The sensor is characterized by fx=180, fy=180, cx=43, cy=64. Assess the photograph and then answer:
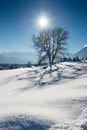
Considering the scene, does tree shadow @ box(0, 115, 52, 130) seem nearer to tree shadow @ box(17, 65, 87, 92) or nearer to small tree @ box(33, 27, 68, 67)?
tree shadow @ box(17, 65, 87, 92)

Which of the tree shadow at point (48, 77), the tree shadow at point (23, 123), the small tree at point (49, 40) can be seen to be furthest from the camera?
the small tree at point (49, 40)

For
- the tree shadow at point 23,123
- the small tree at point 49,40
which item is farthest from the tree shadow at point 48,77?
the small tree at point 49,40

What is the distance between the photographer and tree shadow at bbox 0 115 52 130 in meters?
2.99

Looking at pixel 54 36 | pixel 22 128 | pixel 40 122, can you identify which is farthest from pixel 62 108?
pixel 54 36

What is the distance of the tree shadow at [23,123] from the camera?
299 centimetres

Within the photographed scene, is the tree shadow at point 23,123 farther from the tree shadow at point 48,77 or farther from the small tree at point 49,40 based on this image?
the small tree at point 49,40

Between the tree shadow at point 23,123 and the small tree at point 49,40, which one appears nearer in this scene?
the tree shadow at point 23,123

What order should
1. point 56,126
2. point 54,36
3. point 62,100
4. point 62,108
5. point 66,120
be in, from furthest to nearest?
1. point 54,36
2. point 62,100
3. point 62,108
4. point 66,120
5. point 56,126

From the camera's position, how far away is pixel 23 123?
310 cm

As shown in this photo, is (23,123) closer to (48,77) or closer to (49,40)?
(48,77)

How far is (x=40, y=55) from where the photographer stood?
34.7m

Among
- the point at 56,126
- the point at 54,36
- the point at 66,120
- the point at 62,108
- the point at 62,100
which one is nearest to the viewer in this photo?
the point at 56,126

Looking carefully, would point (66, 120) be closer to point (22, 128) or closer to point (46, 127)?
point (46, 127)

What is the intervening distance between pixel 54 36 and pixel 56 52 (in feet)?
10.8
